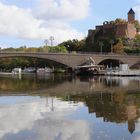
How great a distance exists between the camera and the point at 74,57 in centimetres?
11144

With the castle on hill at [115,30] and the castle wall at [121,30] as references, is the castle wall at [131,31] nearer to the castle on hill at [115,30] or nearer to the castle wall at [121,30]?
the castle on hill at [115,30]

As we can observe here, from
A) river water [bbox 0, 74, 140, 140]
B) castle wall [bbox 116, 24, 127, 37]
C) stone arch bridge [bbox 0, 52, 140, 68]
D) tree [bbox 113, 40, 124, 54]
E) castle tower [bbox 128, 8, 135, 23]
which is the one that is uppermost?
castle tower [bbox 128, 8, 135, 23]

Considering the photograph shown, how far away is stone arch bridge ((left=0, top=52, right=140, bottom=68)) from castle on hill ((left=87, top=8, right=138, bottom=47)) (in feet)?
114

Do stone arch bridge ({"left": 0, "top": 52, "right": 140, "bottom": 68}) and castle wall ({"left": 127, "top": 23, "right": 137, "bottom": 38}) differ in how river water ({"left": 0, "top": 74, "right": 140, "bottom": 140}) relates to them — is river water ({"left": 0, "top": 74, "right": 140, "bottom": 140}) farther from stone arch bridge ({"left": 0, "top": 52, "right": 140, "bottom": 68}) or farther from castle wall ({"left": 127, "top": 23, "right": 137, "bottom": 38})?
castle wall ({"left": 127, "top": 23, "right": 137, "bottom": 38})

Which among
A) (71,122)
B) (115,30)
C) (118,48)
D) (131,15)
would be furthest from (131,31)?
(71,122)

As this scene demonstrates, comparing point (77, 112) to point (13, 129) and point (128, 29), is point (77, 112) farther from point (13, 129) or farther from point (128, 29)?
point (128, 29)

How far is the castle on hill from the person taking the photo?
6161 inches

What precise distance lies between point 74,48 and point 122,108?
434 feet

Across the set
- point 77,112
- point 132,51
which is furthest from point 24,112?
point 132,51

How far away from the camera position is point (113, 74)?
9594 cm

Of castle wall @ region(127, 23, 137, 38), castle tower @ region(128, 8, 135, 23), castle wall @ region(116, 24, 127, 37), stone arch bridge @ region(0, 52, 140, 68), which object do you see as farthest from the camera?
castle tower @ region(128, 8, 135, 23)

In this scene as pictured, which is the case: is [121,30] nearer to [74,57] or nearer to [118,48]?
[118,48]

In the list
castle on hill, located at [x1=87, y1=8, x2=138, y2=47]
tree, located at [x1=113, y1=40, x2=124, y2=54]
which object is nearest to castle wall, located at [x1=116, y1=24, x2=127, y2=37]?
castle on hill, located at [x1=87, y1=8, x2=138, y2=47]

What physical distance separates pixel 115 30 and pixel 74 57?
53.5 metres
